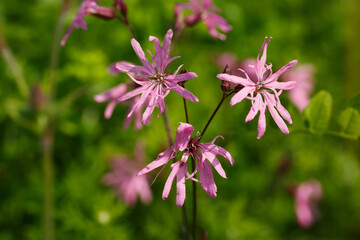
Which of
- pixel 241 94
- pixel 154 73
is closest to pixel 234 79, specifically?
pixel 241 94

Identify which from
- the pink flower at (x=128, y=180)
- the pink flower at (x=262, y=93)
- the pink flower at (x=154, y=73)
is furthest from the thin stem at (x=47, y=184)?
the pink flower at (x=262, y=93)

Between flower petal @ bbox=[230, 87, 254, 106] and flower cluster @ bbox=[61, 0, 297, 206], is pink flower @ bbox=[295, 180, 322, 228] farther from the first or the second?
flower petal @ bbox=[230, 87, 254, 106]

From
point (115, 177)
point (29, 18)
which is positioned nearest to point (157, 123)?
point (115, 177)

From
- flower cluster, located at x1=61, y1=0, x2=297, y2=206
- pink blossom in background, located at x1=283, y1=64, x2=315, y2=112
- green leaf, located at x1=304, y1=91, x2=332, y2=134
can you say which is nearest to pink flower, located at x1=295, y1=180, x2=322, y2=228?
pink blossom in background, located at x1=283, y1=64, x2=315, y2=112

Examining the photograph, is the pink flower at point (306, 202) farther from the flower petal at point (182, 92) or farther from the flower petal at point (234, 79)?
the flower petal at point (182, 92)

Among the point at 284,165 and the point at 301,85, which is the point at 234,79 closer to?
the point at 284,165

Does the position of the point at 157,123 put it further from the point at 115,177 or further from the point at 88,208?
the point at 88,208
